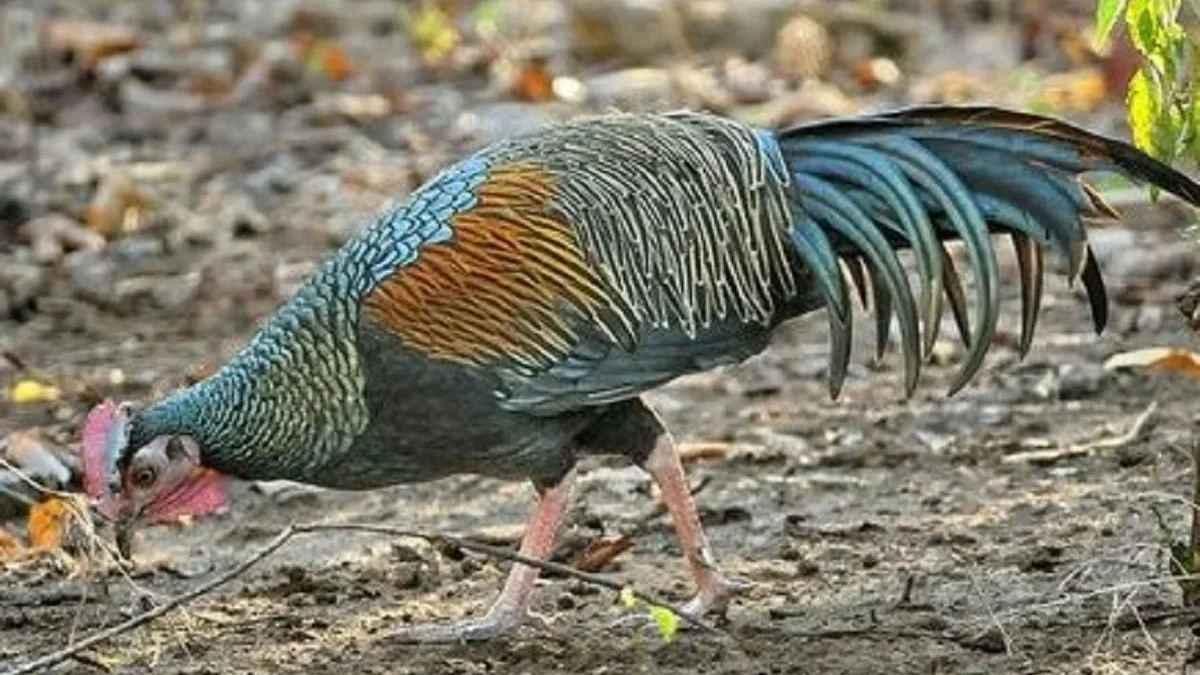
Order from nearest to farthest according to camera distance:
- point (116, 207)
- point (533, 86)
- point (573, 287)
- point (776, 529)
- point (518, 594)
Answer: point (573, 287), point (518, 594), point (776, 529), point (116, 207), point (533, 86)

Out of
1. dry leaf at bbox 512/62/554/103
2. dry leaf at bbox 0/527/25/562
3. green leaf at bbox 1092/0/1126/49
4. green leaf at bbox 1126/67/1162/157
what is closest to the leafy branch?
green leaf at bbox 1126/67/1162/157

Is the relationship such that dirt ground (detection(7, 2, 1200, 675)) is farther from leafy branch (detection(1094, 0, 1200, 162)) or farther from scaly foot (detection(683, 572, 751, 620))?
leafy branch (detection(1094, 0, 1200, 162))

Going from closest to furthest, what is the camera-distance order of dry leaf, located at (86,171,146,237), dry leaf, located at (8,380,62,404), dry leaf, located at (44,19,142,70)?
dry leaf, located at (8,380,62,404), dry leaf, located at (86,171,146,237), dry leaf, located at (44,19,142,70)

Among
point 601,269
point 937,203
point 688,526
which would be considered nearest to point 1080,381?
point 688,526

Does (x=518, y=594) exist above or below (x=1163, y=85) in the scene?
below

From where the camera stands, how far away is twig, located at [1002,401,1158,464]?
25.1ft

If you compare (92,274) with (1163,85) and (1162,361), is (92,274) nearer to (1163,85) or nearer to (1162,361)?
(1162,361)

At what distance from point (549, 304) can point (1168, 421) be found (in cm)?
272

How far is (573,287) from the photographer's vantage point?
577 cm

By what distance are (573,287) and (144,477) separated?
3.14 ft

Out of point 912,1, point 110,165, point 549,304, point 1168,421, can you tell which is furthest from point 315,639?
point 912,1

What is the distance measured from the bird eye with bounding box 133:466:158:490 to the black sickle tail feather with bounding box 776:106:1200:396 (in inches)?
55.4

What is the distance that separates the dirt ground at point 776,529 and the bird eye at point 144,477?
1.28ft

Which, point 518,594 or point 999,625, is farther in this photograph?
point 518,594
